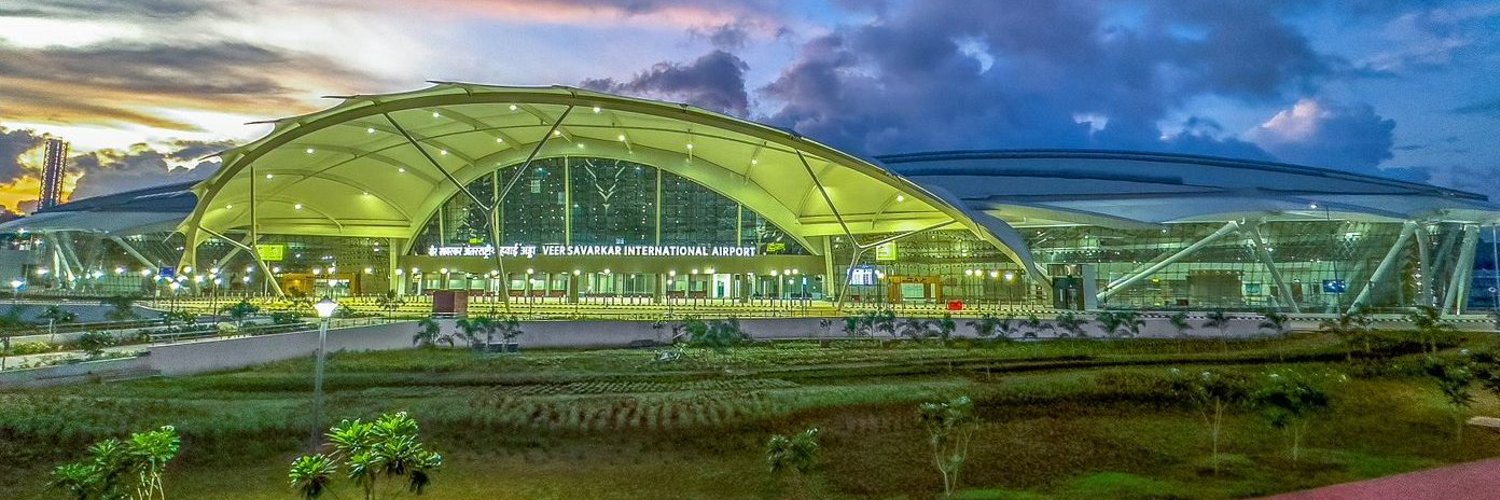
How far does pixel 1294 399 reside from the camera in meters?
14.7

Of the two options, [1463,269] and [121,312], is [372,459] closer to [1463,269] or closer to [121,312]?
[121,312]

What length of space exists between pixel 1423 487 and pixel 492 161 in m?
52.4

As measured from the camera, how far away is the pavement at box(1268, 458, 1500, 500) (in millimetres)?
11711

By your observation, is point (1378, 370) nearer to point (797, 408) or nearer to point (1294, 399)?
point (1294, 399)

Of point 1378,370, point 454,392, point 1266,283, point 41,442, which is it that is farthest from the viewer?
point 1266,283

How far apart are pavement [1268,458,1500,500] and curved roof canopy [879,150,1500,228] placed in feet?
103

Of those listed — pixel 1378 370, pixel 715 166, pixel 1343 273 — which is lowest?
pixel 1378 370

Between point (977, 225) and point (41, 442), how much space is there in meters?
34.0

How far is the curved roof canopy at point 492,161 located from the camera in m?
34.6

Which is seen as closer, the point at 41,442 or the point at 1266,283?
the point at 41,442

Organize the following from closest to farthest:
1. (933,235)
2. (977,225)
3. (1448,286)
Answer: (977,225) → (1448,286) → (933,235)

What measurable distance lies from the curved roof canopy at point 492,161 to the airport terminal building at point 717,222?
19 centimetres

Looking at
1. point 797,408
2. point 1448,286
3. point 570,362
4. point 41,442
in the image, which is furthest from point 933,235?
point 41,442

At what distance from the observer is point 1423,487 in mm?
12266
